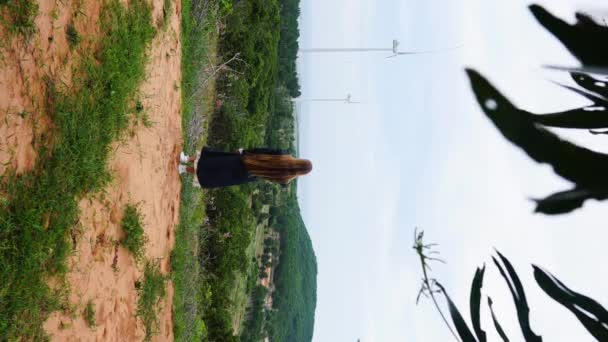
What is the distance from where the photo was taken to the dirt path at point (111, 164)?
270cm

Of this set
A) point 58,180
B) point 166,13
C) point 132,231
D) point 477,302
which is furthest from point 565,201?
point 166,13

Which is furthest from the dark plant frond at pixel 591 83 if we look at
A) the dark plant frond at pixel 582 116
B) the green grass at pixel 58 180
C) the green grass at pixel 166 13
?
the green grass at pixel 166 13

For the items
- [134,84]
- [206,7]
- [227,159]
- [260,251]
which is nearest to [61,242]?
[134,84]

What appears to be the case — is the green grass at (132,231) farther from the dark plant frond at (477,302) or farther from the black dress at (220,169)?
the dark plant frond at (477,302)

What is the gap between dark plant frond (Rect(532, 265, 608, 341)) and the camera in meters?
1.03

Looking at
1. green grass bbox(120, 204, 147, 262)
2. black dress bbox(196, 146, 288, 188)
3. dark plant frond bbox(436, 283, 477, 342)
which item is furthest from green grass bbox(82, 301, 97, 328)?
dark plant frond bbox(436, 283, 477, 342)

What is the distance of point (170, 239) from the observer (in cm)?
545

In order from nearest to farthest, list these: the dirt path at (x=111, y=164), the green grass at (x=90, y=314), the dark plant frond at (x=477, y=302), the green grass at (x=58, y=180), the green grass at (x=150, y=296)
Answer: the dark plant frond at (x=477, y=302)
the green grass at (x=58, y=180)
the dirt path at (x=111, y=164)
the green grass at (x=90, y=314)
the green grass at (x=150, y=296)

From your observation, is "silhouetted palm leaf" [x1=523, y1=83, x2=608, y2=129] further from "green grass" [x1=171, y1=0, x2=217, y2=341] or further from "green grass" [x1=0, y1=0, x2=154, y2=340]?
"green grass" [x1=171, y1=0, x2=217, y2=341]

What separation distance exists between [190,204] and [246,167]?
1364 millimetres

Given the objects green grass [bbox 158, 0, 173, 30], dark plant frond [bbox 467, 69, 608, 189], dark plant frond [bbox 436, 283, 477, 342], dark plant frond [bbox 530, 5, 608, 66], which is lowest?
dark plant frond [bbox 436, 283, 477, 342]

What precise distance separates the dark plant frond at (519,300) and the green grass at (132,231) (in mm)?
3470

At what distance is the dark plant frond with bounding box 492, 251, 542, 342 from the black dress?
464 cm

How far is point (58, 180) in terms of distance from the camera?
293 centimetres
